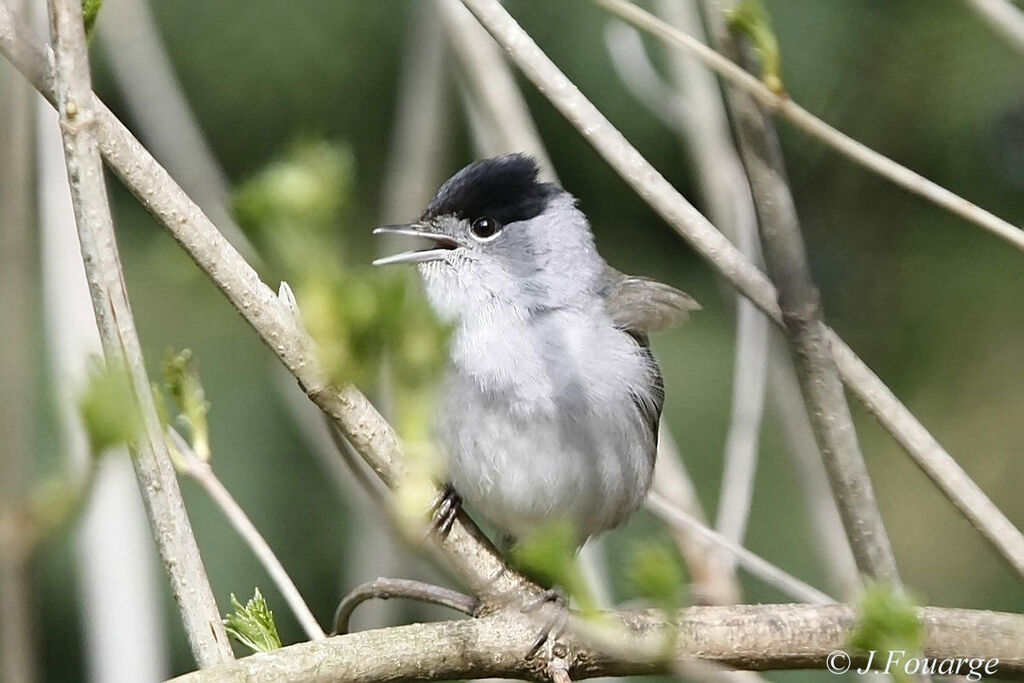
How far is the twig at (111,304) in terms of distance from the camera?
1.06 metres

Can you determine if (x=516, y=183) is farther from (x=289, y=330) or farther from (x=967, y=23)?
(x=967, y=23)

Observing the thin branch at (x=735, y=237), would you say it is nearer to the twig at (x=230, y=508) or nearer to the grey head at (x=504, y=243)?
the grey head at (x=504, y=243)

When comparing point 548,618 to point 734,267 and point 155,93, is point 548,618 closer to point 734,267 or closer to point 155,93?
point 734,267

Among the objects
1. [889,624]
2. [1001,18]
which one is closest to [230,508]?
[889,624]

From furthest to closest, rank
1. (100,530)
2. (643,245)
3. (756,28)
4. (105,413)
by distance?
1. (643,245)
2. (100,530)
3. (756,28)
4. (105,413)

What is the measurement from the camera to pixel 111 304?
→ 3.56 ft

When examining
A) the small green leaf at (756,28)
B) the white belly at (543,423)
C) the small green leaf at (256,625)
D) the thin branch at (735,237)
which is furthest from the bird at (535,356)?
the small green leaf at (756,28)

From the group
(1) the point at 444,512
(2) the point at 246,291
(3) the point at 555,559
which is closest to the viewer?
(3) the point at 555,559

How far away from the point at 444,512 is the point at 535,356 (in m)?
0.60

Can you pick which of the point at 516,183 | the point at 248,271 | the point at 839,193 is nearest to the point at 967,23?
the point at 839,193

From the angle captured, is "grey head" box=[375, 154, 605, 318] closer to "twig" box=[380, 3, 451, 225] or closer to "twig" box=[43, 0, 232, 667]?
"twig" box=[380, 3, 451, 225]

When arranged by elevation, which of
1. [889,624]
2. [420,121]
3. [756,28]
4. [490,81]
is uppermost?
[420,121]

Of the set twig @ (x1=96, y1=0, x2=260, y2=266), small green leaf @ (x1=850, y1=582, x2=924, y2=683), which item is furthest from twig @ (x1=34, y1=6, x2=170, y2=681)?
small green leaf @ (x1=850, y1=582, x2=924, y2=683)

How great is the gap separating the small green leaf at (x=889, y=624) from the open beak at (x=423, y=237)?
1.44 metres
